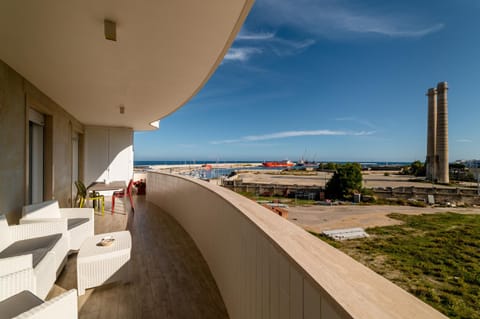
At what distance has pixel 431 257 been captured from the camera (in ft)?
23.7

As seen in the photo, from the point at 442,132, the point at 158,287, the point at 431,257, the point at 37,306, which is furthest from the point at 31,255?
the point at 442,132

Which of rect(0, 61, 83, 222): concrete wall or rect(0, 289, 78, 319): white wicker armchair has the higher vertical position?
rect(0, 61, 83, 222): concrete wall

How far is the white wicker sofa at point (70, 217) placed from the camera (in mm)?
2805

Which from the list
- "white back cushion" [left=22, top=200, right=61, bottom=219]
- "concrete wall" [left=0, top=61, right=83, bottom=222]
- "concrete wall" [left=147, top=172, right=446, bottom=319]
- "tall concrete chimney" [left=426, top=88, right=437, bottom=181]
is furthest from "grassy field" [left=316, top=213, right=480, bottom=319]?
"tall concrete chimney" [left=426, top=88, right=437, bottom=181]

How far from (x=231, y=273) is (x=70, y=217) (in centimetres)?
305

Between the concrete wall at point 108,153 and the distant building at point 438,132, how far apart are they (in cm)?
2929

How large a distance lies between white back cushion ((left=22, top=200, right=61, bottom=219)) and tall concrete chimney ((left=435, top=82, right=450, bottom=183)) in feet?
104

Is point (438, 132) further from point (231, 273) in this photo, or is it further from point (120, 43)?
point (120, 43)

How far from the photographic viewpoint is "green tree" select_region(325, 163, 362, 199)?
839 inches

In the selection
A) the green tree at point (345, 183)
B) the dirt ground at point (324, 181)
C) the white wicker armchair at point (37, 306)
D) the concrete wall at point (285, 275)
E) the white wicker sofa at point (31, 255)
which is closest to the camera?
the concrete wall at point (285, 275)

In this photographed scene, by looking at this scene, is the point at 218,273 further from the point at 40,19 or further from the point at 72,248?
the point at 40,19

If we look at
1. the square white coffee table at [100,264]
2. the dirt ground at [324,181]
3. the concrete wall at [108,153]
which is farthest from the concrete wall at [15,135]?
the dirt ground at [324,181]

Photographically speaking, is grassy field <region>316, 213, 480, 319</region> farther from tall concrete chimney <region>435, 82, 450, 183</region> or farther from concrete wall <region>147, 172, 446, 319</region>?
tall concrete chimney <region>435, 82, 450, 183</region>

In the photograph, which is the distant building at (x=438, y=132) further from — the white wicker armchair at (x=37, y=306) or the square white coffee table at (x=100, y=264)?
the white wicker armchair at (x=37, y=306)
